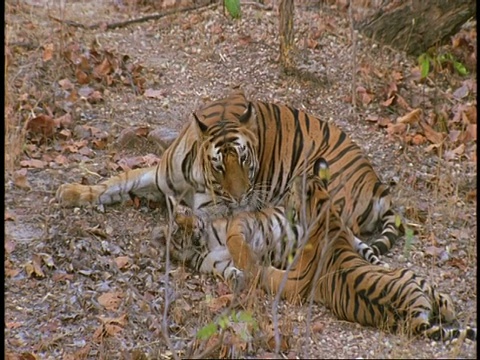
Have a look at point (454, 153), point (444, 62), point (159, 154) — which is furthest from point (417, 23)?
point (159, 154)

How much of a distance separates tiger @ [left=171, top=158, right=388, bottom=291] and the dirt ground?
126 mm

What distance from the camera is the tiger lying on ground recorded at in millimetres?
6391

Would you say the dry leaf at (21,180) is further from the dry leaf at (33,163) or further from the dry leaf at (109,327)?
the dry leaf at (109,327)

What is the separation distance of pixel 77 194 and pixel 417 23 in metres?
3.33

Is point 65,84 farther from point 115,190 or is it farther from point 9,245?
point 9,245

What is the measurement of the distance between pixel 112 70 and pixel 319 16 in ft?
6.66

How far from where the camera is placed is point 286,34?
815 cm

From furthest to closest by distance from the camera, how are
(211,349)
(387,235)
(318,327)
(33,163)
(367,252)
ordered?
(33,163)
(387,235)
(367,252)
(318,327)
(211,349)

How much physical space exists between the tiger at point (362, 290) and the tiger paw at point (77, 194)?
147 cm

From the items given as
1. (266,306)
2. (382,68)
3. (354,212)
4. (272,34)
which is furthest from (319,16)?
(266,306)

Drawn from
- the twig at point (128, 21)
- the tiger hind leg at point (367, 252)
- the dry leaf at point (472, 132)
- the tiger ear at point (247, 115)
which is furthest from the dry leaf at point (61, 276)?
the twig at point (128, 21)

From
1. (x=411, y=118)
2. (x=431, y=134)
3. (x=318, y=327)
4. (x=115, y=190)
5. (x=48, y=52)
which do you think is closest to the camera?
(x=318, y=327)

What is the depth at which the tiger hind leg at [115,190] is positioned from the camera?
655 cm

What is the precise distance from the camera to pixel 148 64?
8.48 m
